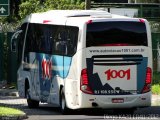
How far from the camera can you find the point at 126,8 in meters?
46.1

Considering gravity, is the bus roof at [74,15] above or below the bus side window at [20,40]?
above

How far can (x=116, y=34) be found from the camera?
2161 cm

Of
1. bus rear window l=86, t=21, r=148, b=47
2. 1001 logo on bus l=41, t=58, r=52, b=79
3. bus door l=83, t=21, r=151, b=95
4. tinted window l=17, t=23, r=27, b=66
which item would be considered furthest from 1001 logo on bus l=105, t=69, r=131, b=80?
tinted window l=17, t=23, r=27, b=66

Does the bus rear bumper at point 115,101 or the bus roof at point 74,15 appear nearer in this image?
the bus rear bumper at point 115,101

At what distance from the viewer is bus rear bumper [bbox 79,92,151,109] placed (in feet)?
69.6

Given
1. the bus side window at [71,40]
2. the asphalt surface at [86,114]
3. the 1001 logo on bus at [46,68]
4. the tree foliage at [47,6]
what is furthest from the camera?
the tree foliage at [47,6]

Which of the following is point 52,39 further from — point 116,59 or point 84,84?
point 116,59

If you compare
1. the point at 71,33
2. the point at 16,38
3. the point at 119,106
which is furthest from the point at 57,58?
the point at 16,38

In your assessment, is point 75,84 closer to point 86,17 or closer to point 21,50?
point 86,17

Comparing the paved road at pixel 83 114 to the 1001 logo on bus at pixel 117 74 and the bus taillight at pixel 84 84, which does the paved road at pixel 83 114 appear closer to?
the bus taillight at pixel 84 84

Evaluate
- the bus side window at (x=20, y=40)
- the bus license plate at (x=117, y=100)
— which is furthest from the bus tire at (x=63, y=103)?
the bus side window at (x=20, y=40)

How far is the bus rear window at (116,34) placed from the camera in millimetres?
21406

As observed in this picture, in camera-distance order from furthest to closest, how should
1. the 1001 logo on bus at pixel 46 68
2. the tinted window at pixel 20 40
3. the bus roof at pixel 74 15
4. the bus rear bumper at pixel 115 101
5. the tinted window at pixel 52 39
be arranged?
1. the tinted window at pixel 20 40
2. the 1001 logo on bus at pixel 46 68
3. the bus roof at pixel 74 15
4. the tinted window at pixel 52 39
5. the bus rear bumper at pixel 115 101

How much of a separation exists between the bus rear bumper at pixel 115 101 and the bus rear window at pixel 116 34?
4.91 feet
